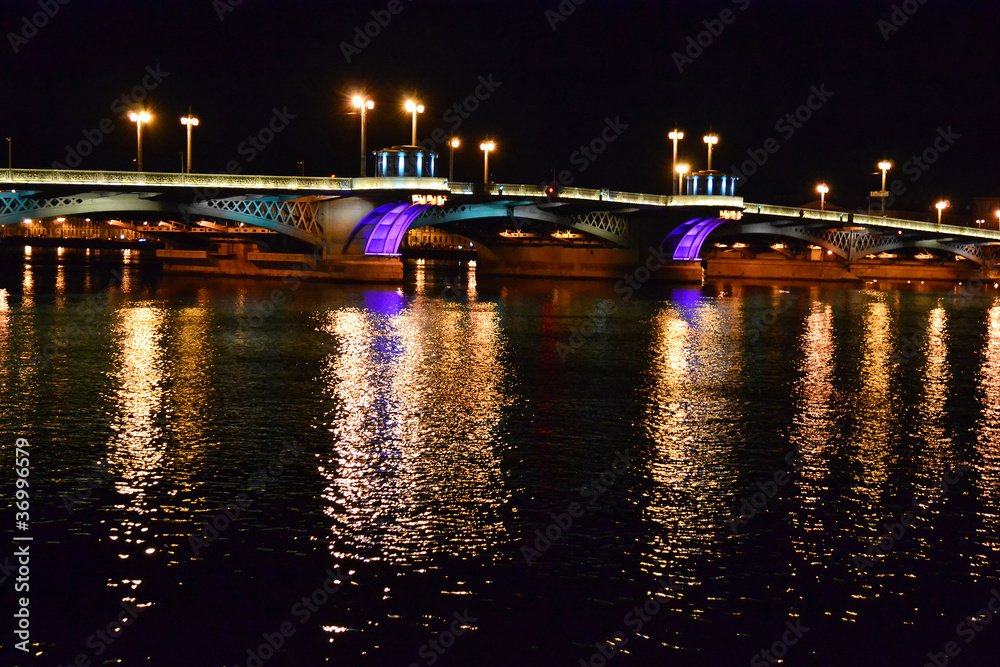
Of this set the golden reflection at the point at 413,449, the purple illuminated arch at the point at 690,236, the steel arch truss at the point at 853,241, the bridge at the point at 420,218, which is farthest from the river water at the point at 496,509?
the steel arch truss at the point at 853,241

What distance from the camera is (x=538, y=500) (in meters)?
12.7

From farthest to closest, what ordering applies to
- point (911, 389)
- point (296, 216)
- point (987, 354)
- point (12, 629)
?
point (296, 216) < point (987, 354) < point (911, 389) < point (12, 629)

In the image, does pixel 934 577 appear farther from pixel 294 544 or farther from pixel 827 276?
pixel 827 276

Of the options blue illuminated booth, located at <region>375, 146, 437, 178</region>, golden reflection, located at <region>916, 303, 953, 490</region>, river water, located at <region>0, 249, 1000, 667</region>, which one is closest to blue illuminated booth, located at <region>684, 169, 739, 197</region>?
blue illuminated booth, located at <region>375, 146, 437, 178</region>

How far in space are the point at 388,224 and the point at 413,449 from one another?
6227 centimetres

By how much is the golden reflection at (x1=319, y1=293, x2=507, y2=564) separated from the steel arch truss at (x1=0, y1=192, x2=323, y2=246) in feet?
133

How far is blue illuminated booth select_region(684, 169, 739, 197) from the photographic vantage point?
307ft

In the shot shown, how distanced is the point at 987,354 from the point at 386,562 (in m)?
26.6

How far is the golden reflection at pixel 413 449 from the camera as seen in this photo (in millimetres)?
11234

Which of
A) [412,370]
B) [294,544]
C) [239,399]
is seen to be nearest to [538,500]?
[294,544]

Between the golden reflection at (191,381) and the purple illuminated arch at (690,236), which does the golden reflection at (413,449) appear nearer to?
the golden reflection at (191,381)

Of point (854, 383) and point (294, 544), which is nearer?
point (294, 544)

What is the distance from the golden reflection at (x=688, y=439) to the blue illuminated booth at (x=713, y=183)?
60.9m

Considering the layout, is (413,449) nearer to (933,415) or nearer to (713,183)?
(933,415)
